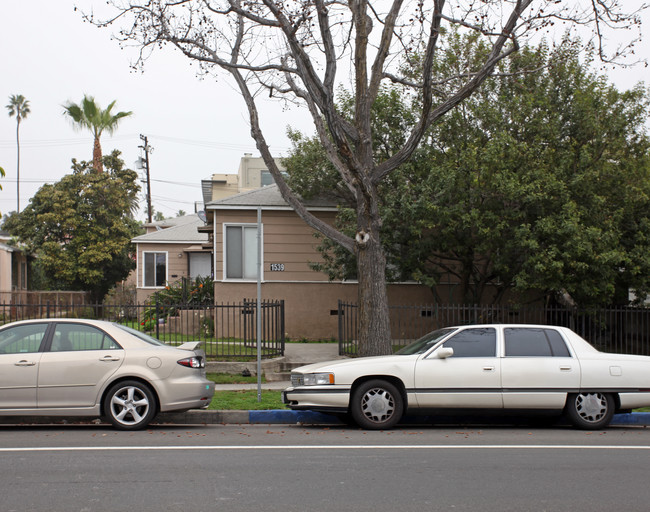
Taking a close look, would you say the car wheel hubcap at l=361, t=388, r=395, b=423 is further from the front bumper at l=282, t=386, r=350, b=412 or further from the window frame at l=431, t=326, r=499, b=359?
the window frame at l=431, t=326, r=499, b=359

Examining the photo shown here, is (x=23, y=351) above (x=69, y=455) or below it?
above

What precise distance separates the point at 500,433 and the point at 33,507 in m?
6.25

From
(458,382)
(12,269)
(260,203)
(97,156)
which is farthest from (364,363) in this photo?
(97,156)

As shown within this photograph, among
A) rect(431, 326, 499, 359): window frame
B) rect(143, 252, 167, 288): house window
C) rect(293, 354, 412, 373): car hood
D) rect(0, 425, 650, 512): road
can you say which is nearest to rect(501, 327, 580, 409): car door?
rect(431, 326, 499, 359): window frame

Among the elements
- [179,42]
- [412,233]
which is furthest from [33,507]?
[412,233]

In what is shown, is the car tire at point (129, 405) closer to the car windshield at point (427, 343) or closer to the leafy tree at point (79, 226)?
the car windshield at point (427, 343)

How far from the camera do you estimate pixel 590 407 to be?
9906 mm

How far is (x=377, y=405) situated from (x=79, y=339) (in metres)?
4.08

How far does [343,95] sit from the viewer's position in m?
18.4

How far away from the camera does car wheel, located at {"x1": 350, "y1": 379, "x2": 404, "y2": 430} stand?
9766 millimetres

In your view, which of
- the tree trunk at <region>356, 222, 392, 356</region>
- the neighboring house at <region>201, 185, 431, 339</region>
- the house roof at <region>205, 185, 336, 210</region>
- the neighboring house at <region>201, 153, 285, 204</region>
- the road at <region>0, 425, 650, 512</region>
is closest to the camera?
the road at <region>0, 425, 650, 512</region>

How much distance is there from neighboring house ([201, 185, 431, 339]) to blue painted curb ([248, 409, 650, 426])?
9.51 m

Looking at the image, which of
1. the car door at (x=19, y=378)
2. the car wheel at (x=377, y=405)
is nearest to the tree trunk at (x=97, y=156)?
the car door at (x=19, y=378)

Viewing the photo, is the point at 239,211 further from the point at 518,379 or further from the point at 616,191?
the point at 518,379
